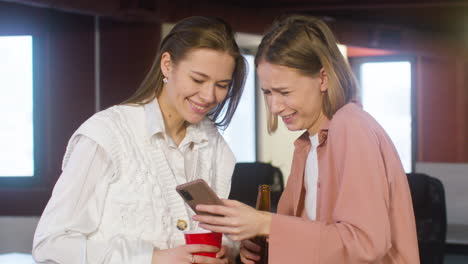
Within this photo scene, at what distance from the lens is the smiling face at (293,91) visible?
63.8 inches

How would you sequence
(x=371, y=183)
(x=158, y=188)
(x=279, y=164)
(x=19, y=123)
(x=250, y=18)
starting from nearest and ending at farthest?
(x=371, y=183)
(x=158, y=188)
(x=19, y=123)
(x=250, y=18)
(x=279, y=164)

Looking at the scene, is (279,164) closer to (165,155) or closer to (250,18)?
(250,18)

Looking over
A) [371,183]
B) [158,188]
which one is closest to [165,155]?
[158,188]

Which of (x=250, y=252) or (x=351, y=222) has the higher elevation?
(x=351, y=222)

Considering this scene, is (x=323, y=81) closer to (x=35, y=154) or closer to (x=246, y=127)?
(x=35, y=154)

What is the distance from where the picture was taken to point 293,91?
5.33ft

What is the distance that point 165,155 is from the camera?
69.4 inches

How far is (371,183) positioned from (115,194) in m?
0.59

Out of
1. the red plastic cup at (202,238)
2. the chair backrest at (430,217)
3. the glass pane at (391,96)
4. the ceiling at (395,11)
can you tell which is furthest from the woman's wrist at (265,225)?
the glass pane at (391,96)

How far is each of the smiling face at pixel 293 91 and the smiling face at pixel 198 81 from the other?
119mm

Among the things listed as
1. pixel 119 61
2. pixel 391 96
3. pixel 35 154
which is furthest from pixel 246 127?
pixel 391 96

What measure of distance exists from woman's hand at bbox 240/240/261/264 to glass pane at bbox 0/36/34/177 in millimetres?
3936

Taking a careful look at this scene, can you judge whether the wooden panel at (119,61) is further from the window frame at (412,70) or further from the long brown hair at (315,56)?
the window frame at (412,70)

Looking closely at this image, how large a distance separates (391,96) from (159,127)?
8369mm
